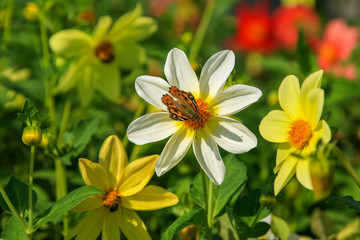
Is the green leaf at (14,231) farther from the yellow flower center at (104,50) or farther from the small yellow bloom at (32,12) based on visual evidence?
the small yellow bloom at (32,12)

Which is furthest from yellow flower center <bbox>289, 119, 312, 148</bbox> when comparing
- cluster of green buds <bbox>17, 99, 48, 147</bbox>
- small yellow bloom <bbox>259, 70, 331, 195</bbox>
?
cluster of green buds <bbox>17, 99, 48, 147</bbox>

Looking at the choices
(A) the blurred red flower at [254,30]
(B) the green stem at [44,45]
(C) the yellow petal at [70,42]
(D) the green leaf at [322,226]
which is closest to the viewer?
(D) the green leaf at [322,226]

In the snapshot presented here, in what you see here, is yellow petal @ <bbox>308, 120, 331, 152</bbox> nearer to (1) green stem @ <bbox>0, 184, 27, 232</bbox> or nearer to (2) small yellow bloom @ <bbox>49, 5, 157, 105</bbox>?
(1) green stem @ <bbox>0, 184, 27, 232</bbox>

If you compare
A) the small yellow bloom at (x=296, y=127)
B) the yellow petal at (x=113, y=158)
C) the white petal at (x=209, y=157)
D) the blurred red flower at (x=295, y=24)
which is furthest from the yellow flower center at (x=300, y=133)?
the blurred red flower at (x=295, y=24)

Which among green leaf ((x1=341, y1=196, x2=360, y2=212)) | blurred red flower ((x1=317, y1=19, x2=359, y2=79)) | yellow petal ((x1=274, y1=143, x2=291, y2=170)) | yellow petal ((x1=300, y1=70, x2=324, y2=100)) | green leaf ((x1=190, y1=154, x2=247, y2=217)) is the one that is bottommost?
blurred red flower ((x1=317, y1=19, x2=359, y2=79))

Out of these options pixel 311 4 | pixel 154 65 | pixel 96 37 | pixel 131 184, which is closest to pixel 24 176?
pixel 96 37
